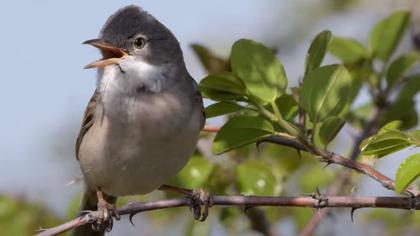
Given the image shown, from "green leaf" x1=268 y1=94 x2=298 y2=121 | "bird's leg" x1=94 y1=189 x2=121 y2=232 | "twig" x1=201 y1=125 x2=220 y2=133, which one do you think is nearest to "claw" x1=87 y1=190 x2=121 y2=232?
"bird's leg" x1=94 y1=189 x2=121 y2=232

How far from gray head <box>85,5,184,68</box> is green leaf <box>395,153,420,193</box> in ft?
5.15

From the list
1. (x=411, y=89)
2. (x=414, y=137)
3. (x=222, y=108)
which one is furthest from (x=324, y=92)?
(x=411, y=89)

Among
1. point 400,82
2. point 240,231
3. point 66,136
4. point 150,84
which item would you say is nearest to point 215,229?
point 240,231

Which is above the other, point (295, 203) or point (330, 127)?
point (330, 127)

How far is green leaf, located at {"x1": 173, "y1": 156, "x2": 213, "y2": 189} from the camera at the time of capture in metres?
3.52

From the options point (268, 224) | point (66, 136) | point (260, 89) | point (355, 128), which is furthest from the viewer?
point (66, 136)

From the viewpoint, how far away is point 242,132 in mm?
3010

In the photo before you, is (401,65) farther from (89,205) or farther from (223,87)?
(89,205)

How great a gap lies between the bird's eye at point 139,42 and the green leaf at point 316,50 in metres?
1.08

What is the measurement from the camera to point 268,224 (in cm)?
361

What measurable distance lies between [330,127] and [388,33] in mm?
964

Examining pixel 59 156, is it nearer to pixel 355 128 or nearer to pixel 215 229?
pixel 215 229

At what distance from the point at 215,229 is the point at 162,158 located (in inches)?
23.1

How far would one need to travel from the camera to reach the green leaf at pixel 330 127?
284cm
